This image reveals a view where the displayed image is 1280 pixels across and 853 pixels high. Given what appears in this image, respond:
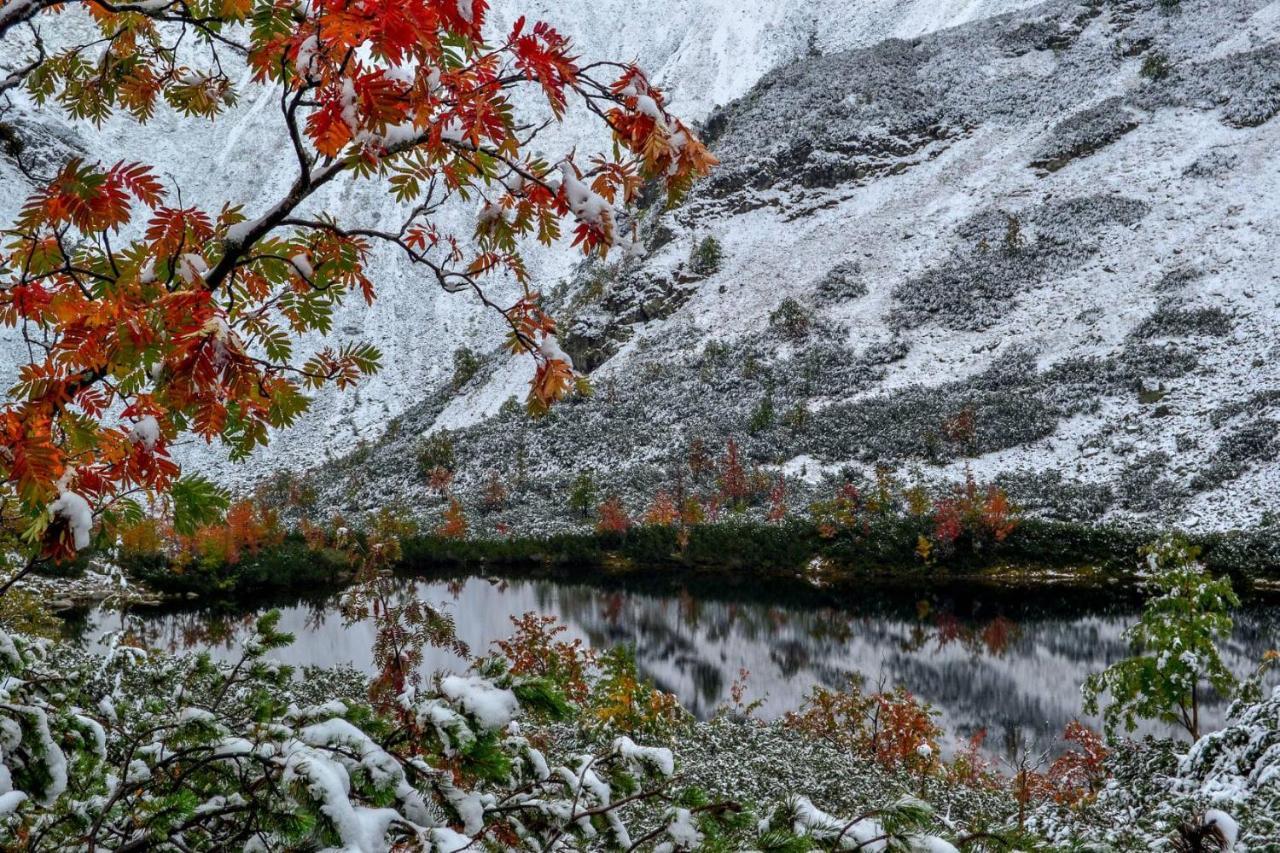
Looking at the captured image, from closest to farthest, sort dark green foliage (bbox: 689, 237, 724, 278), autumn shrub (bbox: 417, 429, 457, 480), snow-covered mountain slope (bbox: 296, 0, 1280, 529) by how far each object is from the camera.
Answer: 1. snow-covered mountain slope (bbox: 296, 0, 1280, 529)
2. autumn shrub (bbox: 417, 429, 457, 480)
3. dark green foliage (bbox: 689, 237, 724, 278)

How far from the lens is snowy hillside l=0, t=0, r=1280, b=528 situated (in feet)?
111

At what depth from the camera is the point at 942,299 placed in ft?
153

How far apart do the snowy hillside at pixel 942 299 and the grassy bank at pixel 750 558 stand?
4.75 m

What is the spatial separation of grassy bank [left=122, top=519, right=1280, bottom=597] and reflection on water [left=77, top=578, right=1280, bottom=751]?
2240mm

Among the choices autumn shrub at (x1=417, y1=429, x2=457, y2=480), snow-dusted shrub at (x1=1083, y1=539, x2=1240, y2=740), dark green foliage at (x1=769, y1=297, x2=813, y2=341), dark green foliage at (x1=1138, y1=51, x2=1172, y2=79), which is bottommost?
snow-dusted shrub at (x1=1083, y1=539, x2=1240, y2=740)

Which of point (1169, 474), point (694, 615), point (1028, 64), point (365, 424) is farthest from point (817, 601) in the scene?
point (1028, 64)

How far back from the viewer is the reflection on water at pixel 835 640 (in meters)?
13.6

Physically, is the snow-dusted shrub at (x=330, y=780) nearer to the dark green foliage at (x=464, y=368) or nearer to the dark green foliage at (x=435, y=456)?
the dark green foliage at (x=435, y=456)

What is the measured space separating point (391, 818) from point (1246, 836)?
301cm

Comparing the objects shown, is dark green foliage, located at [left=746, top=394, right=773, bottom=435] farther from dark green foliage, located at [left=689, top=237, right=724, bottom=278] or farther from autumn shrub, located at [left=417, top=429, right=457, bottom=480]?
dark green foliage, located at [left=689, top=237, right=724, bottom=278]

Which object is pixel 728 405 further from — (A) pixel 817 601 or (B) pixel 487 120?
(B) pixel 487 120

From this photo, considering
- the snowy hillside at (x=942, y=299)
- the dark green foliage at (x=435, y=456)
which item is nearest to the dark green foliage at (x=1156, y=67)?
the snowy hillside at (x=942, y=299)

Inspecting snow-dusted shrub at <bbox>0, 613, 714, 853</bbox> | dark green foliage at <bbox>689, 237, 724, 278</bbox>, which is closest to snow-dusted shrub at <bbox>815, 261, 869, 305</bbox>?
dark green foliage at <bbox>689, 237, 724, 278</bbox>

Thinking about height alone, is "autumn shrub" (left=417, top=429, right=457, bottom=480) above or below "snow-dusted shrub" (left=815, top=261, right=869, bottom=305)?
below
